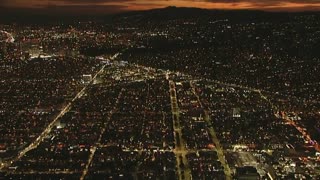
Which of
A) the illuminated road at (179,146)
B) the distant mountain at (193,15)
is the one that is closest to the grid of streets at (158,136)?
the illuminated road at (179,146)

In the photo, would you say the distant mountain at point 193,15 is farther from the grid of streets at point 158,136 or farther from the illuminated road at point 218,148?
Answer: the illuminated road at point 218,148

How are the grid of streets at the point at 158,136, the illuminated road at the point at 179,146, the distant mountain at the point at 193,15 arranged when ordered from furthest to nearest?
the distant mountain at the point at 193,15
the grid of streets at the point at 158,136
the illuminated road at the point at 179,146

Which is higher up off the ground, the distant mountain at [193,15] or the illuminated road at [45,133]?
the distant mountain at [193,15]

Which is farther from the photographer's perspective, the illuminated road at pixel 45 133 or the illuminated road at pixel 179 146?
the illuminated road at pixel 45 133

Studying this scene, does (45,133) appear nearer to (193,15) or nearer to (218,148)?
(218,148)

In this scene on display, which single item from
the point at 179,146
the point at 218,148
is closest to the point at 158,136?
the point at 179,146

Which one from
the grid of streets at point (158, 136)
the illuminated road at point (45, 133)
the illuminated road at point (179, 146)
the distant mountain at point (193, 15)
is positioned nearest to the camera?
the illuminated road at point (179, 146)

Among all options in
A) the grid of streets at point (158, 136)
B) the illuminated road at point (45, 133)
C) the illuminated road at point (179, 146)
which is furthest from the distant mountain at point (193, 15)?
the illuminated road at point (45, 133)

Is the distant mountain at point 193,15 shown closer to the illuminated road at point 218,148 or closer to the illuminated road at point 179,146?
the illuminated road at point 179,146

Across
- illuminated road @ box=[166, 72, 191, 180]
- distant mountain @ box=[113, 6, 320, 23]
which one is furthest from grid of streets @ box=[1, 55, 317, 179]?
distant mountain @ box=[113, 6, 320, 23]

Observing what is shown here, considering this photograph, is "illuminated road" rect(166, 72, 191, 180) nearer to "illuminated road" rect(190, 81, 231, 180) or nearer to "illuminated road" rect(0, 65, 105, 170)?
"illuminated road" rect(190, 81, 231, 180)

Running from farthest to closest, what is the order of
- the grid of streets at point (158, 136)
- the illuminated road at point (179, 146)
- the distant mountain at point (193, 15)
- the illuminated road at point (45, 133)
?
the distant mountain at point (193, 15)
the illuminated road at point (45, 133)
the grid of streets at point (158, 136)
the illuminated road at point (179, 146)
